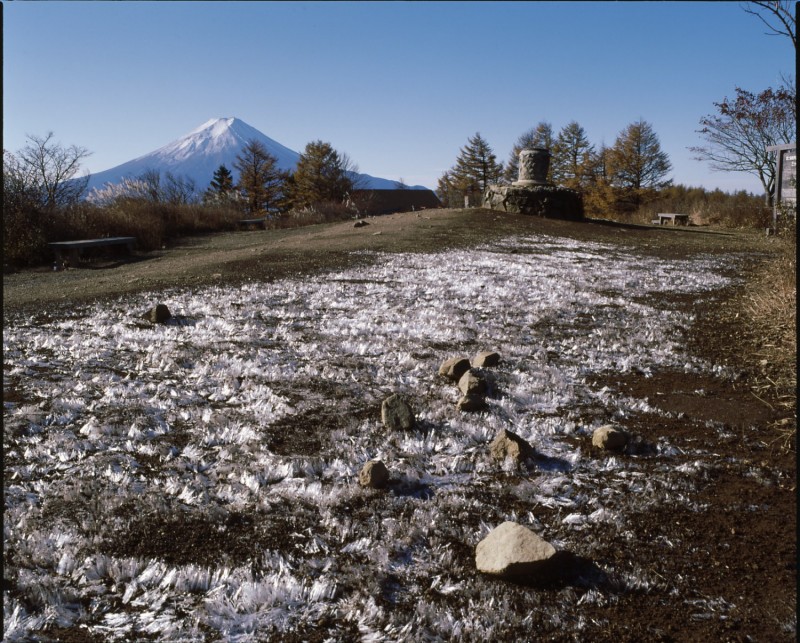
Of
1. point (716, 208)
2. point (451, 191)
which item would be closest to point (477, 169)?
point (451, 191)

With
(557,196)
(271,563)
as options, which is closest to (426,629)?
(271,563)

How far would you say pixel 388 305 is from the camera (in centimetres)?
645

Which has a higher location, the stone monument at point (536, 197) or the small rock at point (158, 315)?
the stone monument at point (536, 197)

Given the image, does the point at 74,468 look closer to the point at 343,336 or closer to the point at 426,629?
the point at 426,629

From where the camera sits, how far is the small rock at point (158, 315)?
17.5 feet

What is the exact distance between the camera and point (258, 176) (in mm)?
45562

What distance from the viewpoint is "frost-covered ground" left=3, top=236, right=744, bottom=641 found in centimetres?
185

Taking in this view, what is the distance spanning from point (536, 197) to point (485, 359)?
15034 millimetres

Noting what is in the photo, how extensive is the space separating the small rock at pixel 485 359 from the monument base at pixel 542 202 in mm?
14836

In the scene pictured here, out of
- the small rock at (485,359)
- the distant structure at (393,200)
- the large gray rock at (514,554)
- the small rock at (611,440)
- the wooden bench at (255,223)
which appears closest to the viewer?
the large gray rock at (514,554)

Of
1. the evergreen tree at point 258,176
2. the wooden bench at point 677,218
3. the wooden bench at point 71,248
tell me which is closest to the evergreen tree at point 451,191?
the evergreen tree at point 258,176

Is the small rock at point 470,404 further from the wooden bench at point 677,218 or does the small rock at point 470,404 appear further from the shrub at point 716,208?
the wooden bench at point 677,218

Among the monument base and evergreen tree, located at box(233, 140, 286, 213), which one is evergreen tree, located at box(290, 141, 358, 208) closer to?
evergreen tree, located at box(233, 140, 286, 213)

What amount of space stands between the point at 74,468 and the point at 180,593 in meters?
1.13
